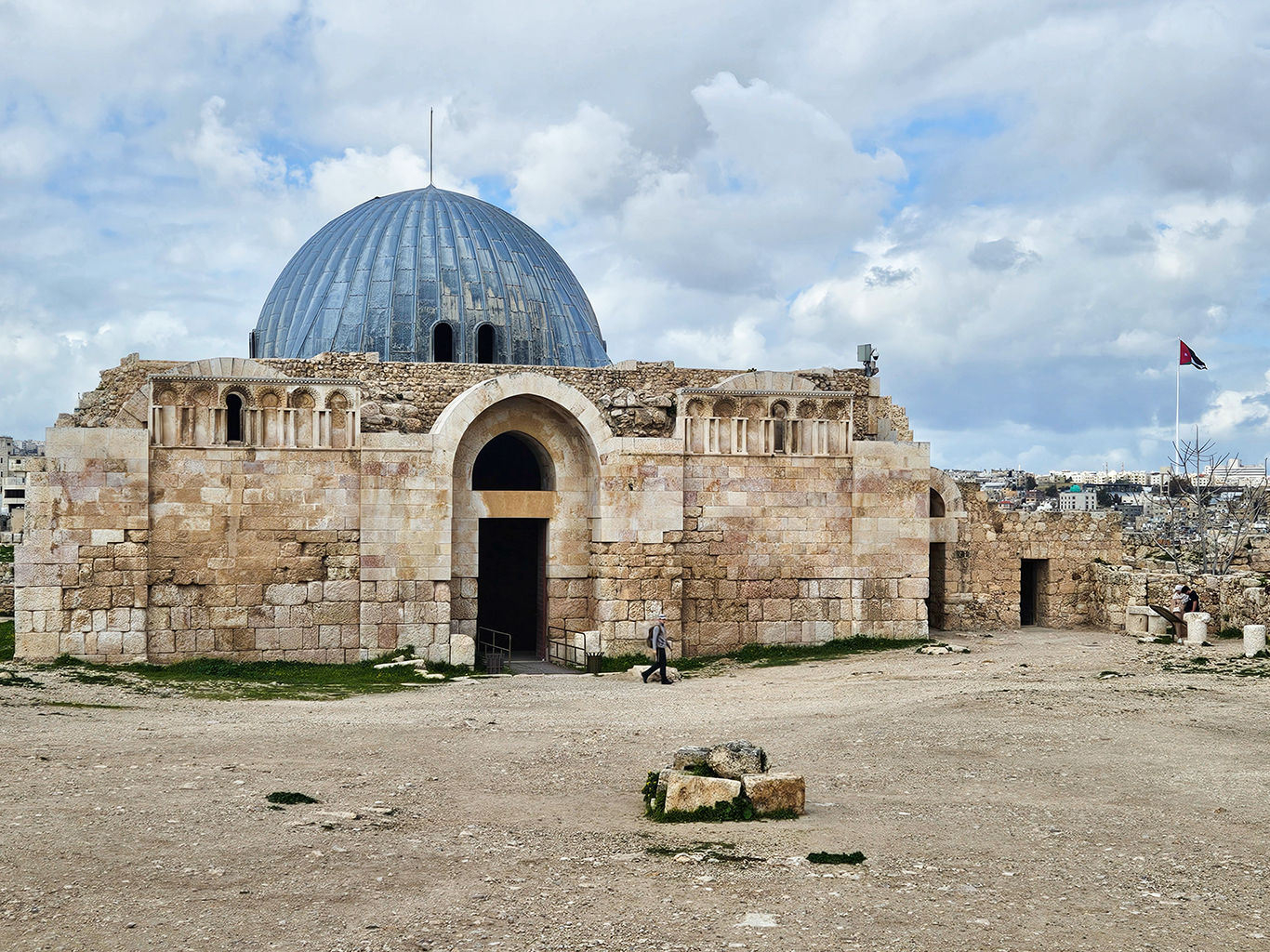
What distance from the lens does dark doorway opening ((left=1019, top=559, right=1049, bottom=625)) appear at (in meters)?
25.9

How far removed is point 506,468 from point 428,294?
451 cm

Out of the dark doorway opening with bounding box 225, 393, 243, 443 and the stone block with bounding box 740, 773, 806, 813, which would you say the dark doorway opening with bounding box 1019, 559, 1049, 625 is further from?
the stone block with bounding box 740, 773, 806, 813

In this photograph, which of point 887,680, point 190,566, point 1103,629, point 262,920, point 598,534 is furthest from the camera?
point 1103,629

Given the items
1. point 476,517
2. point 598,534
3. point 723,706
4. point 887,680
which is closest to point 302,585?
point 476,517

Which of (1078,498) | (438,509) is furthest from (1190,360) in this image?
(1078,498)

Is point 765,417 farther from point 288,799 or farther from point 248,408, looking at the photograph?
point 288,799

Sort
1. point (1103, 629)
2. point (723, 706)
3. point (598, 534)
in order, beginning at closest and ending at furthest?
point (723, 706) → point (598, 534) → point (1103, 629)

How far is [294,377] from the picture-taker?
793 inches

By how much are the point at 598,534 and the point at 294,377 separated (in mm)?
6026

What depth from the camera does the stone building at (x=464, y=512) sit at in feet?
63.4

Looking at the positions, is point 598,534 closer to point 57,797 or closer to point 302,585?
point 302,585

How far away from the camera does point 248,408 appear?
20.0m

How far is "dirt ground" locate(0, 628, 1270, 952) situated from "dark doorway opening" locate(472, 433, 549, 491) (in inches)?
414

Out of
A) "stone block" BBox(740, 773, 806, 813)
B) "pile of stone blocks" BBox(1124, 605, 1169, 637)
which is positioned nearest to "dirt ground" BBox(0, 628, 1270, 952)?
"stone block" BBox(740, 773, 806, 813)
